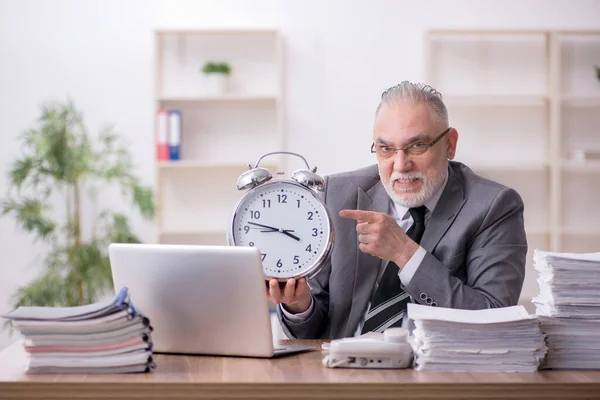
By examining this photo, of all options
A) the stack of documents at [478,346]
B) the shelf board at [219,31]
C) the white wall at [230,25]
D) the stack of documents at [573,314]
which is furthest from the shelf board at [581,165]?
the stack of documents at [478,346]

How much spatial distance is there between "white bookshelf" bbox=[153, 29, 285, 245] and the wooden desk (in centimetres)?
384

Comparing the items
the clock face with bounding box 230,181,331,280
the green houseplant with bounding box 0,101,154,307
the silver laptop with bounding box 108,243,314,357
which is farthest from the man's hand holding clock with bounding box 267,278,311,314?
the green houseplant with bounding box 0,101,154,307

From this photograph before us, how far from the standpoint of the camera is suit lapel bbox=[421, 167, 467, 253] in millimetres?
2508

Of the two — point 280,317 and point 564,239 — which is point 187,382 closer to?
point 280,317

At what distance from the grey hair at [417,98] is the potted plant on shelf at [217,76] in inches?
115

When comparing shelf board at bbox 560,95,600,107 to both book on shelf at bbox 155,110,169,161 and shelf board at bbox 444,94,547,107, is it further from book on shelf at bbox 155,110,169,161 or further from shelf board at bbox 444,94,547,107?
book on shelf at bbox 155,110,169,161

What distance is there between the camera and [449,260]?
97.2 inches

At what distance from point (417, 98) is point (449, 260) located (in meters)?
0.47

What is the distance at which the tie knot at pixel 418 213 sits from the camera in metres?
2.59

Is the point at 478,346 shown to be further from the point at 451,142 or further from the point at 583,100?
the point at 583,100

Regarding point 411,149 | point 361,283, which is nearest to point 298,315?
point 361,283

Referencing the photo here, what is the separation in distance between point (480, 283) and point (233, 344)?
0.79 meters

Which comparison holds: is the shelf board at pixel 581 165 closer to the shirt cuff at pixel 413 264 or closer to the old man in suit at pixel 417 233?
the old man in suit at pixel 417 233

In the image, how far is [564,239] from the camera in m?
5.68
